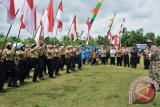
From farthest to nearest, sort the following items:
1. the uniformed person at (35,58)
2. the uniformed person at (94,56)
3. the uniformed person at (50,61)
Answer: the uniformed person at (94,56), the uniformed person at (50,61), the uniformed person at (35,58)

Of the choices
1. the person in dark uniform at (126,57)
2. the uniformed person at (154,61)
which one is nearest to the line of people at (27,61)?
the uniformed person at (154,61)

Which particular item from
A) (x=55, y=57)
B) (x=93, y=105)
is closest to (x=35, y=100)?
(x=93, y=105)

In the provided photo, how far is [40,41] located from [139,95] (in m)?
8.19

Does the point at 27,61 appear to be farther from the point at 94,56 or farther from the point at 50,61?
the point at 94,56

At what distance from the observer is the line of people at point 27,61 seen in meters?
14.9

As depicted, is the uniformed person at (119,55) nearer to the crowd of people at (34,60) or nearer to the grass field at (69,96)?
the crowd of people at (34,60)

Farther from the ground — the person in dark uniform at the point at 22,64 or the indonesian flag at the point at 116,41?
the indonesian flag at the point at 116,41

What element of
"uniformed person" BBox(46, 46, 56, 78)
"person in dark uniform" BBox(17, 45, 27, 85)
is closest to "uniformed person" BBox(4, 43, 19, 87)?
"person in dark uniform" BBox(17, 45, 27, 85)

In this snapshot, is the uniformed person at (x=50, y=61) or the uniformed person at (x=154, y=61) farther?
the uniformed person at (x=50, y=61)

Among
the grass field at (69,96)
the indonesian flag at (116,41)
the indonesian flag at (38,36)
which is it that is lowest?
the grass field at (69,96)

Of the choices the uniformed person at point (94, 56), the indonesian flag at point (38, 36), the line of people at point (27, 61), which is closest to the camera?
the line of people at point (27, 61)

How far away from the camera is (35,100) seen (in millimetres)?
12094

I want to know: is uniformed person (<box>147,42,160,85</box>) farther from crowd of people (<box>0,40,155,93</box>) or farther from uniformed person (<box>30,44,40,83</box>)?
uniformed person (<box>30,44,40,83</box>)

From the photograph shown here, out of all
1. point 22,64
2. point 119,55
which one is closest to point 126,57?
point 119,55
